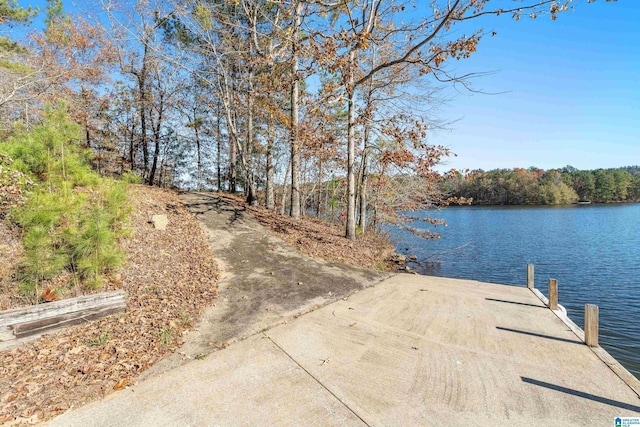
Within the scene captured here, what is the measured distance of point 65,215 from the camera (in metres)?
4.34

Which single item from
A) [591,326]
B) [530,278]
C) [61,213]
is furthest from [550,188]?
[61,213]

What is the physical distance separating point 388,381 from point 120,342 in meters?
3.25

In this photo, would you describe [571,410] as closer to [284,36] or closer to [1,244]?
[1,244]

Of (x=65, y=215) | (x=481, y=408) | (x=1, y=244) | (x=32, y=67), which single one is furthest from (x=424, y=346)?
(x=32, y=67)

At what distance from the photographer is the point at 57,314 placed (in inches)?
140

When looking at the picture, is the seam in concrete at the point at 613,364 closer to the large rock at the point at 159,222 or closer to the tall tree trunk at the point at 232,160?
the large rock at the point at 159,222

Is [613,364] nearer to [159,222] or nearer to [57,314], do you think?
[57,314]

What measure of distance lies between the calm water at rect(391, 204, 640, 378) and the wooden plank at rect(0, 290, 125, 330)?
869 cm

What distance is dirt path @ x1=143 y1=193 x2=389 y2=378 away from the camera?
3.96m

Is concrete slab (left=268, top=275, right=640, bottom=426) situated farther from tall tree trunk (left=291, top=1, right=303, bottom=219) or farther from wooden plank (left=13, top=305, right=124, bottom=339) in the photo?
tall tree trunk (left=291, top=1, right=303, bottom=219)

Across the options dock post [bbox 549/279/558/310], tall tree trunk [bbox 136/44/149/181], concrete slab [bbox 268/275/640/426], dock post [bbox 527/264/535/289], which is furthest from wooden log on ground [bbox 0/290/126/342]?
tall tree trunk [bbox 136/44/149/181]

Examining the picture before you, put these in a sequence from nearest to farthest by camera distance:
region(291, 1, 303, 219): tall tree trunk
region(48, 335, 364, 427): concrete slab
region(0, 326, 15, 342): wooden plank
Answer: region(48, 335, 364, 427): concrete slab < region(0, 326, 15, 342): wooden plank < region(291, 1, 303, 219): tall tree trunk

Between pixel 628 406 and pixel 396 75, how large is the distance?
32.9 feet

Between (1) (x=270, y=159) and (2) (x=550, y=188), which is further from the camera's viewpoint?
(2) (x=550, y=188)
